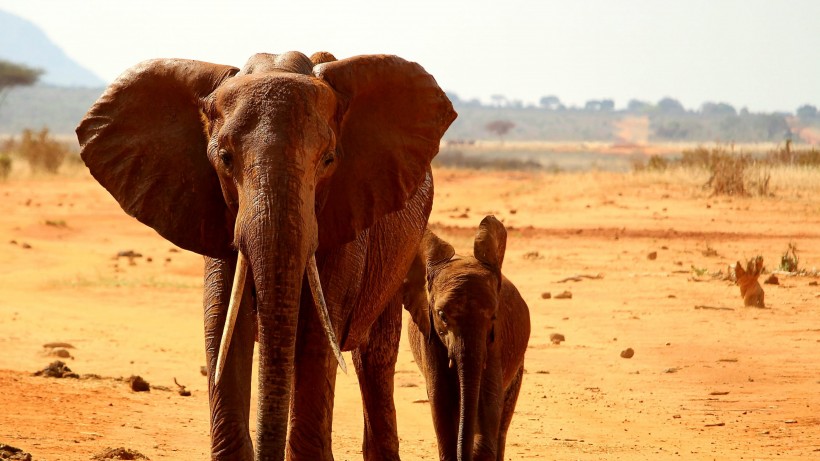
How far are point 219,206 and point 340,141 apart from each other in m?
0.58

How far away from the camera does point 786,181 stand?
2855 cm

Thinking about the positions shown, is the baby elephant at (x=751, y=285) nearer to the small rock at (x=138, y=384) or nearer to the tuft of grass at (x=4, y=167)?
the small rock at (x=138, y=384)

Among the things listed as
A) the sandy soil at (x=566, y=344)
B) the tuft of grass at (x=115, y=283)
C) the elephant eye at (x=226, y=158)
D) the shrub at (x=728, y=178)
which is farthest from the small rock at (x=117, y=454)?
the shrub at (x=728, y=178)

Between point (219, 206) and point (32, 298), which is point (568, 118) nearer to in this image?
point (32, 298)

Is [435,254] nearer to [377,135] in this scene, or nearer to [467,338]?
[467,338]

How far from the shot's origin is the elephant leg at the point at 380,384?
24.9 feet

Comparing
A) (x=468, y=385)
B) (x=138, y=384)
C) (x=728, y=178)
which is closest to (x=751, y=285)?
(x=138, y=384)

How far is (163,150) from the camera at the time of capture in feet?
18.7

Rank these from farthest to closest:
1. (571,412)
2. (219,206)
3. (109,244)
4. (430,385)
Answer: (109,244)
(571,412)
(430,385)
(219,206)

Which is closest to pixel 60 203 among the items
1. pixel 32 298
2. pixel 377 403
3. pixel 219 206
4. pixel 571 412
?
pixel 32 298

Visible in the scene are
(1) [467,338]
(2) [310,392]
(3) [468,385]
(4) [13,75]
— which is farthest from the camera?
(4) [13,75]

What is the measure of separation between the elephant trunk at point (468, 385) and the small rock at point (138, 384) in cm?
417

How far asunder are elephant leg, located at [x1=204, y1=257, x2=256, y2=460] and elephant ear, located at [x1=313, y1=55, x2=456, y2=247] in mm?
502

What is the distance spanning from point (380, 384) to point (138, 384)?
10.5 ft
